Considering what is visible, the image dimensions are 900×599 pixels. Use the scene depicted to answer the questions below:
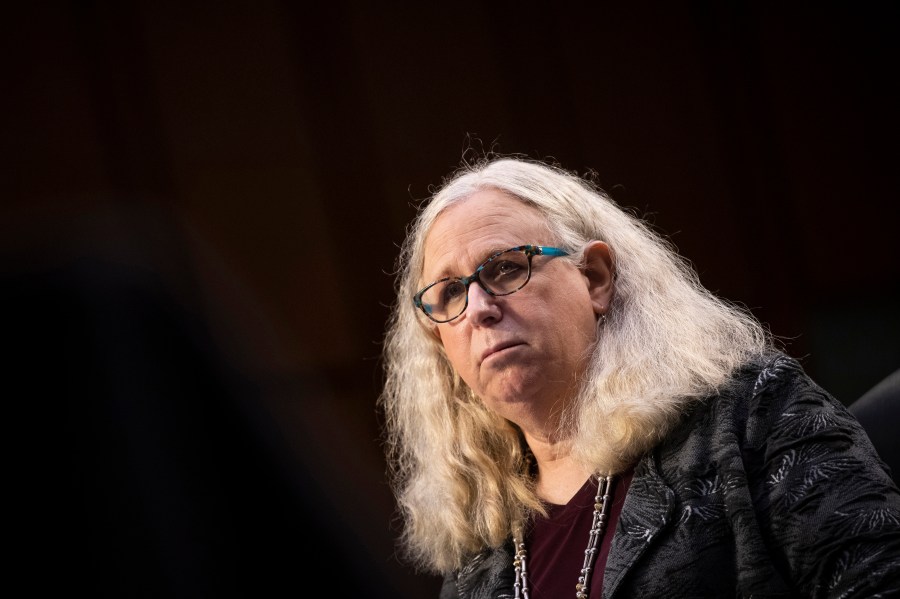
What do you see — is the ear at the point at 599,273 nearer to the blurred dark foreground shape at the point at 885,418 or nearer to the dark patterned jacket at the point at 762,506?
Answer: the dark patterned jacket at the point at 762,506

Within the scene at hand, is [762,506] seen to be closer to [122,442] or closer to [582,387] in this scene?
[582,387]

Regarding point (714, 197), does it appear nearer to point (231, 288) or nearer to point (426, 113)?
point (426, 113)

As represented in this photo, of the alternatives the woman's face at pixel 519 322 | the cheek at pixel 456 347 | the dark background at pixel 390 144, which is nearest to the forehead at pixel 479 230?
the woman's face at pixel 519 322

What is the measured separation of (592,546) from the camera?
1429 mm

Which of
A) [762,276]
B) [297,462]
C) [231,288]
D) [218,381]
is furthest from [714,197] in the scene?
[218,381]

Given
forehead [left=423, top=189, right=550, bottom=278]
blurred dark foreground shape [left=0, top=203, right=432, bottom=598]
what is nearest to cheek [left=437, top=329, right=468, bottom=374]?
forehead [left=423, top=189, right=550, bottom=278]

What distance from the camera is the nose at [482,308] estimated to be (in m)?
1.53

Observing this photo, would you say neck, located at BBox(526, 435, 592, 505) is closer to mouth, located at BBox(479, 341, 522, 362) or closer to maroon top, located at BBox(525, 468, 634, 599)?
maroon top, located at BBox(525, 468, 634, 599)

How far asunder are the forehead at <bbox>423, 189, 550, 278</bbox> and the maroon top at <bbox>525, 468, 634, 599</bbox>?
1.41 ft

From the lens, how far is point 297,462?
1.20 m

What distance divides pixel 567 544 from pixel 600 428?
207 millimetres

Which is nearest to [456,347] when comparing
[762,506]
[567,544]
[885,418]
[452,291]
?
[452,291]

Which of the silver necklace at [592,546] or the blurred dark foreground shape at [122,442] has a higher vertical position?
the blurred dark foreground shape at [122,442]

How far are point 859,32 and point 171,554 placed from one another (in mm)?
3018
